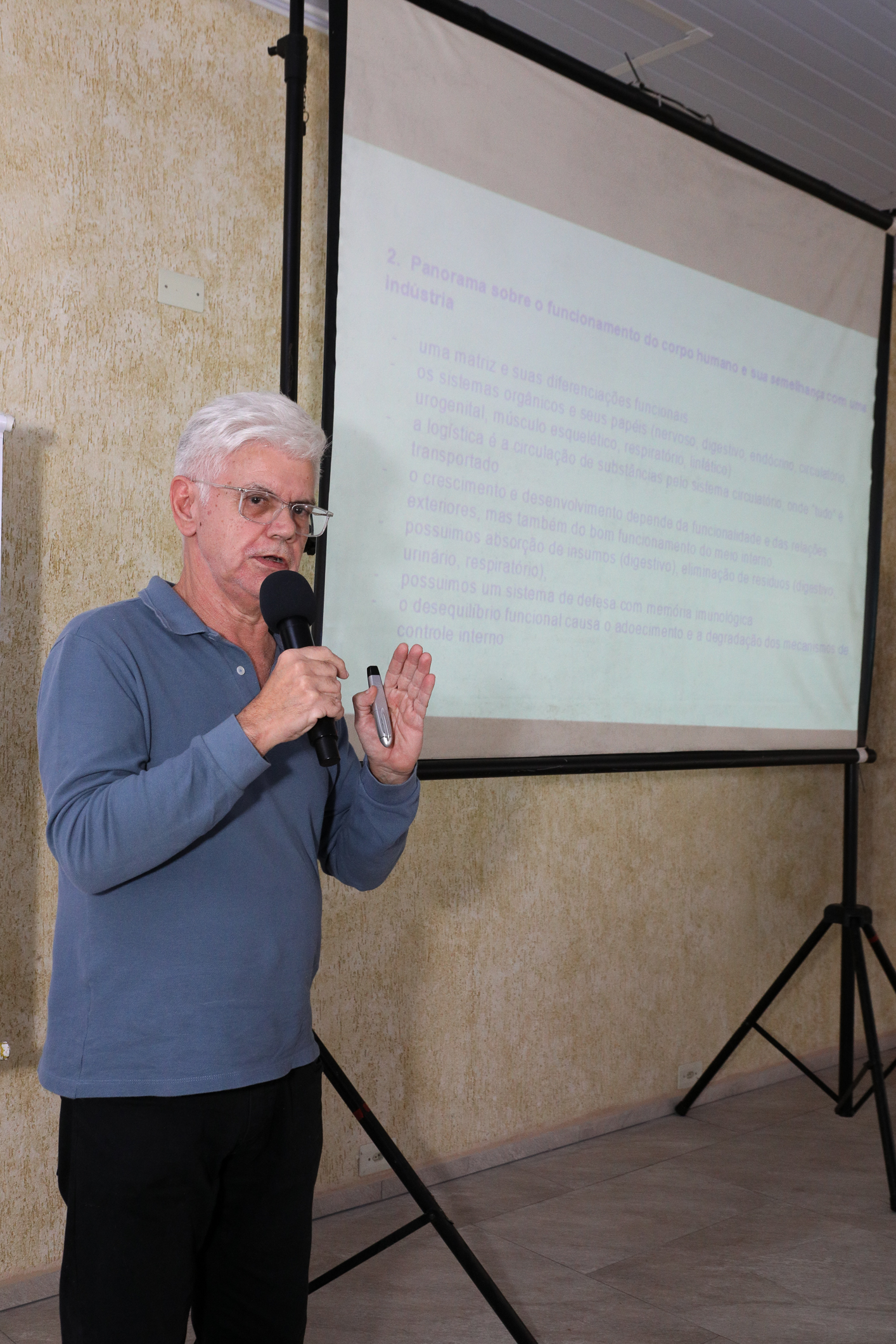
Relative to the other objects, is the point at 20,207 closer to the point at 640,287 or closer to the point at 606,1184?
the point at 640,287

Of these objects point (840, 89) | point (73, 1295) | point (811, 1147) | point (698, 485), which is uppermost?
point (840, 89)

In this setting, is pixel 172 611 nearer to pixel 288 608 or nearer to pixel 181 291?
pixel 288 608

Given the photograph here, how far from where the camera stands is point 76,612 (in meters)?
2.26

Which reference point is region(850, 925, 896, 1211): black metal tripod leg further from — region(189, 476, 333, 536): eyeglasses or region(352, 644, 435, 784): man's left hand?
region(189, 476, 333, 536): eyeglasses

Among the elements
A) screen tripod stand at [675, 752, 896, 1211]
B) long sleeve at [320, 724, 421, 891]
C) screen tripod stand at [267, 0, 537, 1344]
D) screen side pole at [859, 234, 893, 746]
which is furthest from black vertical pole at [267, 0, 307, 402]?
screen tripod stand at [675, 752, 896, 1211]

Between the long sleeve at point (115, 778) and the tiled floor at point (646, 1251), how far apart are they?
1.39m

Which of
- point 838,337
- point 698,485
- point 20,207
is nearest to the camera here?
point 20,207

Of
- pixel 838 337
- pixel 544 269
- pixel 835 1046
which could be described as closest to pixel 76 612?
pixel 544 269

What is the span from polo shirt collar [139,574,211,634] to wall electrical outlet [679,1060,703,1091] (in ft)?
8.55

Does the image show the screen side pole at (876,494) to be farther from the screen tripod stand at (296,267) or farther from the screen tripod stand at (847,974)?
the screen tripod stand at (296,267)

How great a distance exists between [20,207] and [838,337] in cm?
226

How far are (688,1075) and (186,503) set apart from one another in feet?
8.82

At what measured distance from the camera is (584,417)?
274cm

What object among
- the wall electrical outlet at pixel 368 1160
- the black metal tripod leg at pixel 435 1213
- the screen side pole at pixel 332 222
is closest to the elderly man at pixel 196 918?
the black metal tripod leg at pixel 435 1213
